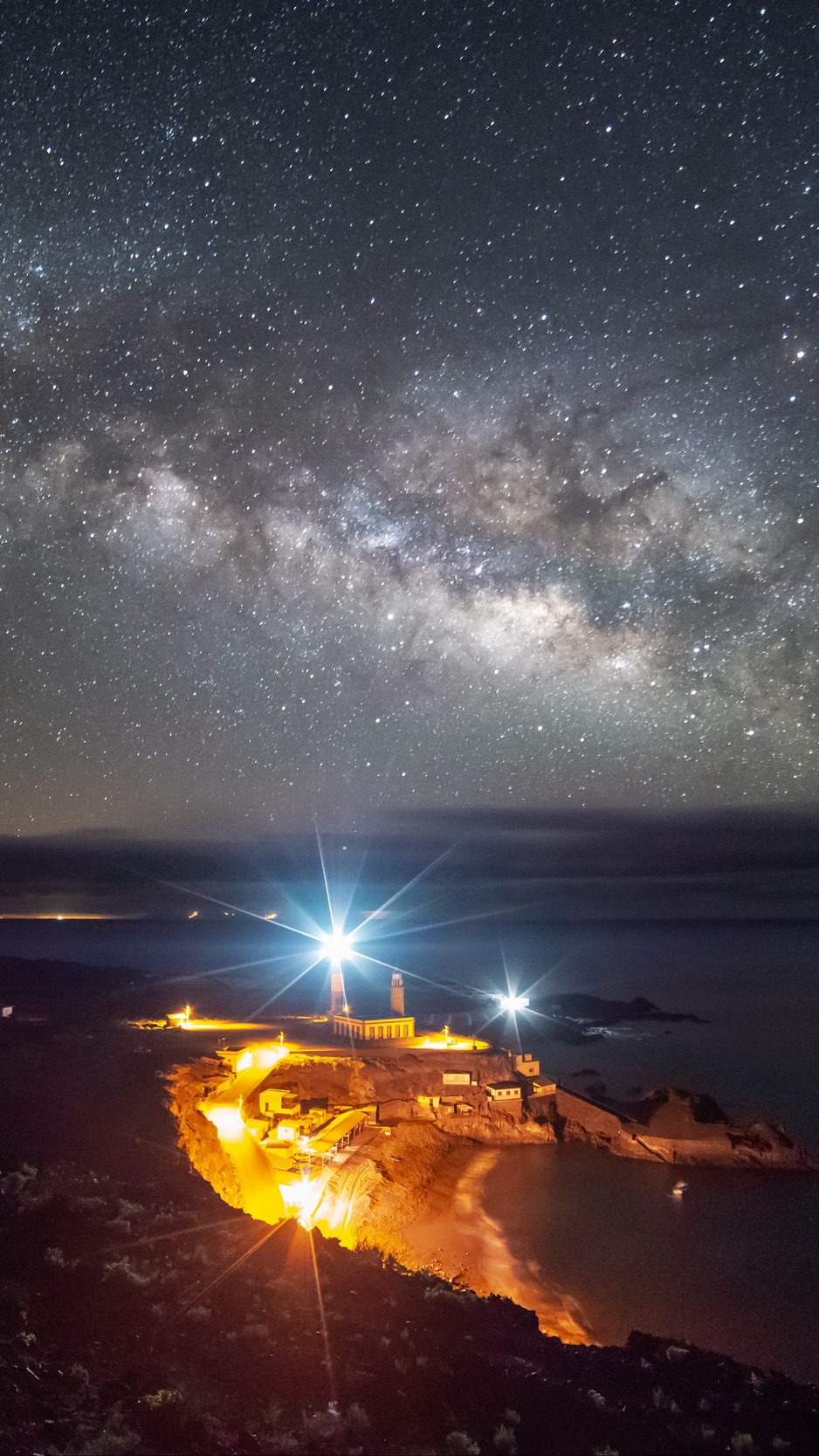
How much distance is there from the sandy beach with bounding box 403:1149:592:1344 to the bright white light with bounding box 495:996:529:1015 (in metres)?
38.7

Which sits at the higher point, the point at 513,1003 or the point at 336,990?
the point at 336,990

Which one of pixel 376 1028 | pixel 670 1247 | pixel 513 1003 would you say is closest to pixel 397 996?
pixel 376 1028

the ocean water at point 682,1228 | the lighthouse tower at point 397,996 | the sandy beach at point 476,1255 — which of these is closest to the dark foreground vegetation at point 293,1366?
the sandy beach at point 476,1255

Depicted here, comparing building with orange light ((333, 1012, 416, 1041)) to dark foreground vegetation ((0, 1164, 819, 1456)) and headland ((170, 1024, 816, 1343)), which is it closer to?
headland ((170, 1024, 816, 1343))

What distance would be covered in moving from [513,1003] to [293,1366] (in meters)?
58.0

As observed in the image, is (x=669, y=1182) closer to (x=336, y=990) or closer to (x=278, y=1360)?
(x=278, y=1360)

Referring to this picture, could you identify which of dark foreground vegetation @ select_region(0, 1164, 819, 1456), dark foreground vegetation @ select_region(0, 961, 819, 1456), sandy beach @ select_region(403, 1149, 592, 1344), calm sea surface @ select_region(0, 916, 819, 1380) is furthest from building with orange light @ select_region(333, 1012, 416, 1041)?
dark foreground vegetation @ select_region(0, 1164, 819, 1456)

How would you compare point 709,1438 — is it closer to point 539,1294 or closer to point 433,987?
point 539,1294

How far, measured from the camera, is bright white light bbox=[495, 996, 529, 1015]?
60800 millimetres

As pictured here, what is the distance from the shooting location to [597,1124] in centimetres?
2767

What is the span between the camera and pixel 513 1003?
62.7 m

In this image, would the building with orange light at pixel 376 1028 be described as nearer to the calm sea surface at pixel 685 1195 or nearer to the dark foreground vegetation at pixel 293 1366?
the calm sea surface at pixel 685 1195

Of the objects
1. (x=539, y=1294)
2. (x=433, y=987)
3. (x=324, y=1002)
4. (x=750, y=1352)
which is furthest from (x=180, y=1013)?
(x=433, y=987)

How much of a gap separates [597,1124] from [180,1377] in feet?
78.2
